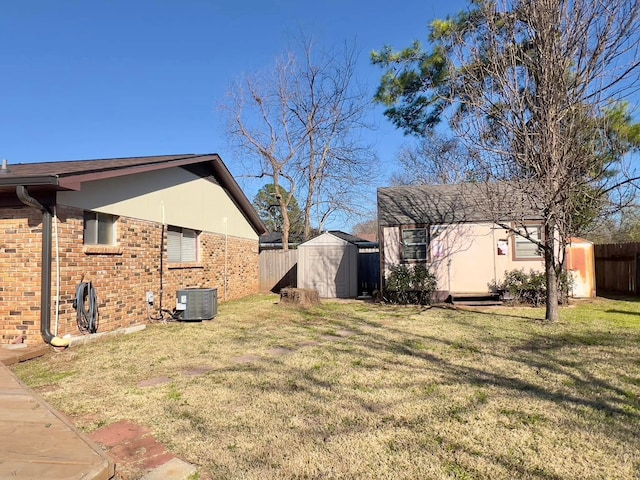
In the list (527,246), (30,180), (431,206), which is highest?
(431,206)

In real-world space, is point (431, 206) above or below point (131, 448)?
above

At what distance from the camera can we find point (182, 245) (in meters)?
11.2

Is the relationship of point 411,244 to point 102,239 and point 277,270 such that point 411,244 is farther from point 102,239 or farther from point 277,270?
point 102,239

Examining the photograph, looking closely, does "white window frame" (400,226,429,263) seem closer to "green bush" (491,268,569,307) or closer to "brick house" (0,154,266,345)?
"green bush" (491,268,569,307)

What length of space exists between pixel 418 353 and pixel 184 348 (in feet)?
12.1

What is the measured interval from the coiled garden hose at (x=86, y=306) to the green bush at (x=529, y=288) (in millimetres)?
10470

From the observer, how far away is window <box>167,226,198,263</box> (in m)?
10.5

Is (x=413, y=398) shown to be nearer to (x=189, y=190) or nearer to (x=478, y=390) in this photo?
(x=478, y=390)

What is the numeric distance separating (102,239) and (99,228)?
8.6 inches

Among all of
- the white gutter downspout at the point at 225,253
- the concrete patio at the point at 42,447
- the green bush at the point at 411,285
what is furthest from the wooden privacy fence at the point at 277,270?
the concrete patio at the point at 42,447

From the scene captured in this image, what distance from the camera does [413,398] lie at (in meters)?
4.27

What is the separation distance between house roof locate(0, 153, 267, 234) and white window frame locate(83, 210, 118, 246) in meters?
0.79

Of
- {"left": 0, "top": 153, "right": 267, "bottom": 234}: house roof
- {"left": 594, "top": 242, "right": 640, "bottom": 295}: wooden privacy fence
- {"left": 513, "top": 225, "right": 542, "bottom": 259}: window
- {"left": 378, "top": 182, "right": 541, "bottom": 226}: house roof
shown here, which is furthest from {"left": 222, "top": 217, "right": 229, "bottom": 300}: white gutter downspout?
{"left": 594, "top": 242, "right": 640, "bottom": 295}: wooden privacy fence

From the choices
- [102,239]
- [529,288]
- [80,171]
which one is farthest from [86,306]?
[529,288]
